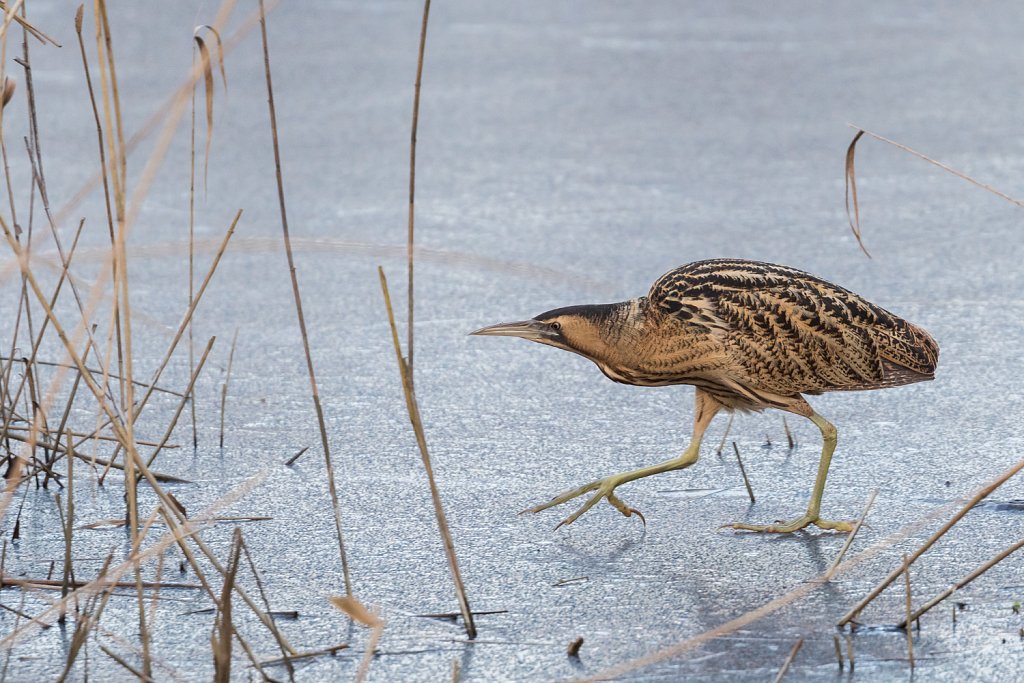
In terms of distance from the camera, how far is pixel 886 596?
2707 millimetres

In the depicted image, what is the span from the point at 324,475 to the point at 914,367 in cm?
127

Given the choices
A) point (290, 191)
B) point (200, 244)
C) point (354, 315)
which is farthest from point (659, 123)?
point (200, 244)

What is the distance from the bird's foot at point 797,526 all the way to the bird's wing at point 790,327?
0.28 m

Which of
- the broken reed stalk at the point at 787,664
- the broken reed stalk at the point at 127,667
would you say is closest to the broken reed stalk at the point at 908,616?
the broken reed stalk at the point at 787,664

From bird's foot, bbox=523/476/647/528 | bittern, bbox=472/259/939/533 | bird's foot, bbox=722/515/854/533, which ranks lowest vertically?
bird's foot, bbox=722/515/854/533

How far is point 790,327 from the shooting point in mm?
3168

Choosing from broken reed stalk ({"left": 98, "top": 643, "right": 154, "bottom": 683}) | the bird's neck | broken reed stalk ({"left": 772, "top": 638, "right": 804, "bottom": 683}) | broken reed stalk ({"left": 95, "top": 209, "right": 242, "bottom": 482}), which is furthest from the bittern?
broken reed stalk ({"left": 98, "top": 643, "right": 154, "bottom": 683})

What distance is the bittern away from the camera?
3.13 meters

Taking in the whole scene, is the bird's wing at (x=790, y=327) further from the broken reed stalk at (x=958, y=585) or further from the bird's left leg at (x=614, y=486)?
the broken reed stalk at (x=958, y=585)

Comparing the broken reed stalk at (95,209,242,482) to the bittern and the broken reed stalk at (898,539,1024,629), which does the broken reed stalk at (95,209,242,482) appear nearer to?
the bittern

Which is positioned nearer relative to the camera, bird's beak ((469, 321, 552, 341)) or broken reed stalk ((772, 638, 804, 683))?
broken reed stalk ((772, 638, 804, 683))

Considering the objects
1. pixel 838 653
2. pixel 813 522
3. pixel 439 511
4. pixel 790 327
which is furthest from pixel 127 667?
pixel 790 327

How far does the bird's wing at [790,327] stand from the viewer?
10.3 feet

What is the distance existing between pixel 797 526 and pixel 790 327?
40 cm
